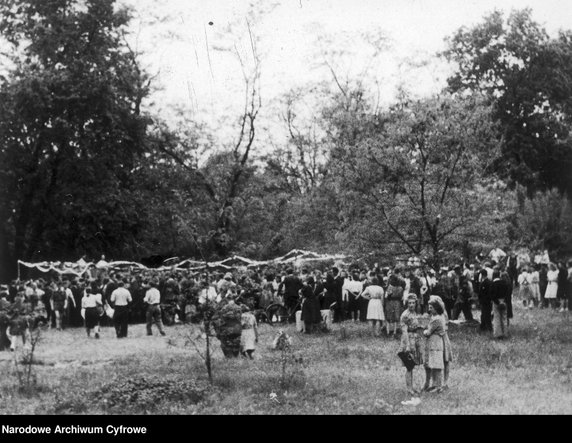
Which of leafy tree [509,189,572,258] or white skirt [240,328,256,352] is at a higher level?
leafy tree [509,189,572,258]

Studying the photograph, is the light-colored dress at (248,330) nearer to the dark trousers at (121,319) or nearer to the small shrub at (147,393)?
the small shrub at (147,393)

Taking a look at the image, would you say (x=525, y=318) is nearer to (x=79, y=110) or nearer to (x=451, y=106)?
(x=451, y=106)

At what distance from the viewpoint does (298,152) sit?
4988cm

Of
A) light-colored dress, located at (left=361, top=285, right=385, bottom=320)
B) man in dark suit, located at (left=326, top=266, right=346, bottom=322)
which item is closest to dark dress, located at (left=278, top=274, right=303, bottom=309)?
man in dark suit, located at (left=326, top=266, right=346, bottom=322)

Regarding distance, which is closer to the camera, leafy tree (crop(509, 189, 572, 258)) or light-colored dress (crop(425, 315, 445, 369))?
light-colored dress (crop(425, 315, 445, 369))

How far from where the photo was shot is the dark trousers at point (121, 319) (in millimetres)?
22266

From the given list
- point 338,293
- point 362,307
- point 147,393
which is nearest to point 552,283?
point 362,307

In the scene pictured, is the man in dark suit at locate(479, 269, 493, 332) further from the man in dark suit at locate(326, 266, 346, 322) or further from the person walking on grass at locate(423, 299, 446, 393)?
the person walking on grass at locate(423, 299, 446, 393)

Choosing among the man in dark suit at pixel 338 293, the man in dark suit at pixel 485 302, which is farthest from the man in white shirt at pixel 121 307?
the man in dark suit at pixel 485 302

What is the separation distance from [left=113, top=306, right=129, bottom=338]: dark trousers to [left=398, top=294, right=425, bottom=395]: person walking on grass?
11.3 m

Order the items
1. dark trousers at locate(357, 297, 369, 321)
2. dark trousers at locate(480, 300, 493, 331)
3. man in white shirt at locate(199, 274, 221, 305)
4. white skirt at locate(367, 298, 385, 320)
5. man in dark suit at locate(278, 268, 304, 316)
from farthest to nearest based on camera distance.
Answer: dark trousers at locate(357, 297, 369, 321) → man in dark suit at locate(278, 268, 304, 316) → white skirt at locate(367, 298, 385, 320) → dark trousers at locate(480, 300, 493, 331) → man in white shirt at locate(199, 274, 221, 305)

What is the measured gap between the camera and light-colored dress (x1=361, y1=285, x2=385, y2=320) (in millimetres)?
20938

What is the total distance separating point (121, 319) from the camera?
22.4 m

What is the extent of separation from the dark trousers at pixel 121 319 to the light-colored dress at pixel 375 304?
7.29 meters
